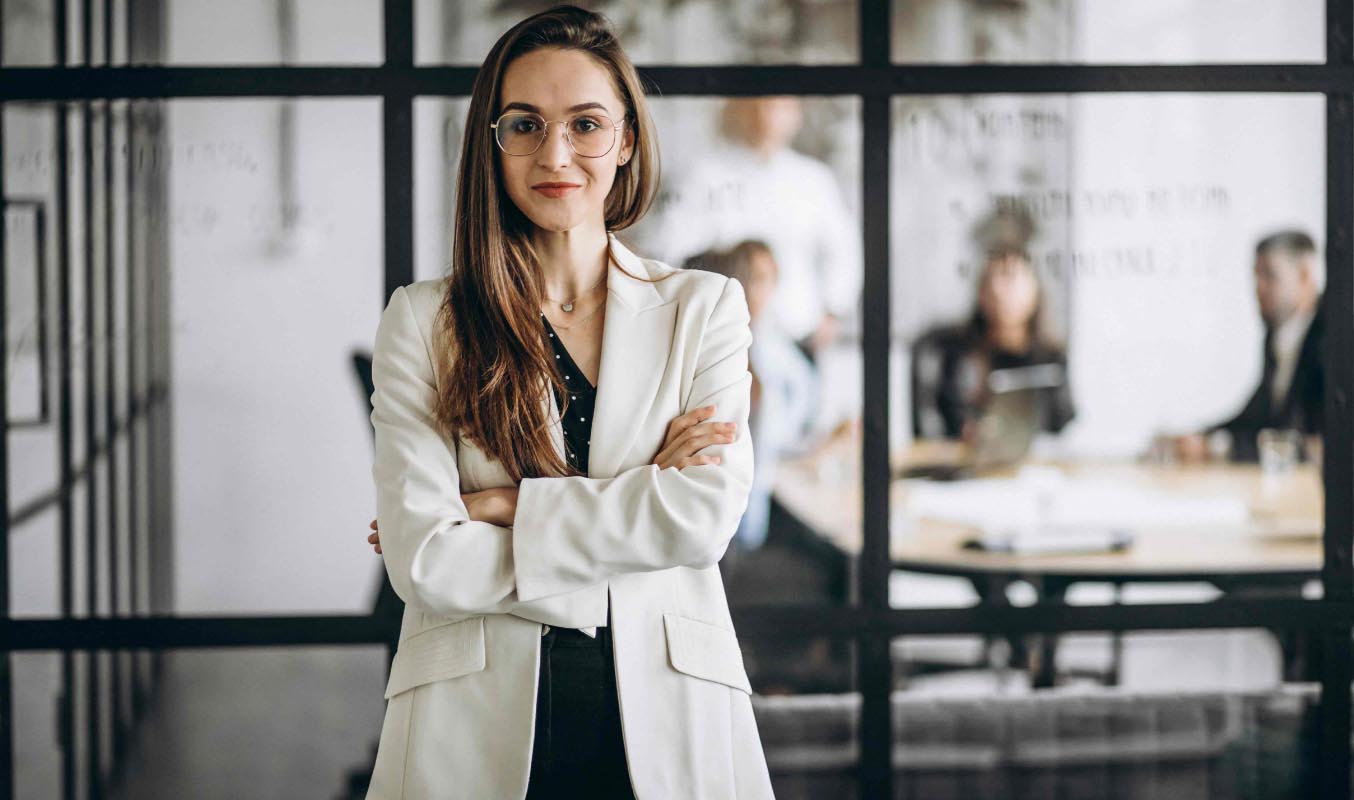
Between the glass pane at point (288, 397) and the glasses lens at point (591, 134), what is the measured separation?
232 cm

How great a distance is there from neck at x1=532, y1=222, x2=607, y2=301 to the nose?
13 centimetres

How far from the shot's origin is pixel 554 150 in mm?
1692

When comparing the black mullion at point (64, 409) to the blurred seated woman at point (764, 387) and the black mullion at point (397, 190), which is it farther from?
the blurred seated woman at point (764, 387)

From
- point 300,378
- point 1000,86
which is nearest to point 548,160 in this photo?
point 1000,86

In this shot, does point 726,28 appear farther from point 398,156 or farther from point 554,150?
point 554,150

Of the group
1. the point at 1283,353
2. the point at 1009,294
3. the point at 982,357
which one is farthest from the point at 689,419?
the point at 982,357

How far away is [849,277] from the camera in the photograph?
6.00 metres

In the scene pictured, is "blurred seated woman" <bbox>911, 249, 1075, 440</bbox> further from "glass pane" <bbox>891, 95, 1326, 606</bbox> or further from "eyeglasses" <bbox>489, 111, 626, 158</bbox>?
"eyeglasses" <bbox>489, 111, 626, 158</bbox>

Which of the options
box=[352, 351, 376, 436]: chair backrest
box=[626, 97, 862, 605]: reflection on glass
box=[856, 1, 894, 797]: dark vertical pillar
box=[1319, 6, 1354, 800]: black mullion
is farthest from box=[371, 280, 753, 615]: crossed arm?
box=[626, 97, 862, 605]: reflection on glass

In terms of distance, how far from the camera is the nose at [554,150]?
1.69 metres

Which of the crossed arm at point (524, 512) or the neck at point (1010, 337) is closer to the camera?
the crossed arm at point (524, 512)

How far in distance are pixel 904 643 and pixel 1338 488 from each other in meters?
2.53

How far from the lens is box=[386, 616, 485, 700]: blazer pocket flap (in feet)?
5.51

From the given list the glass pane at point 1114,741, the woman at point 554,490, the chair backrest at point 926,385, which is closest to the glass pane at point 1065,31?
the chair backrest at point 926,385
